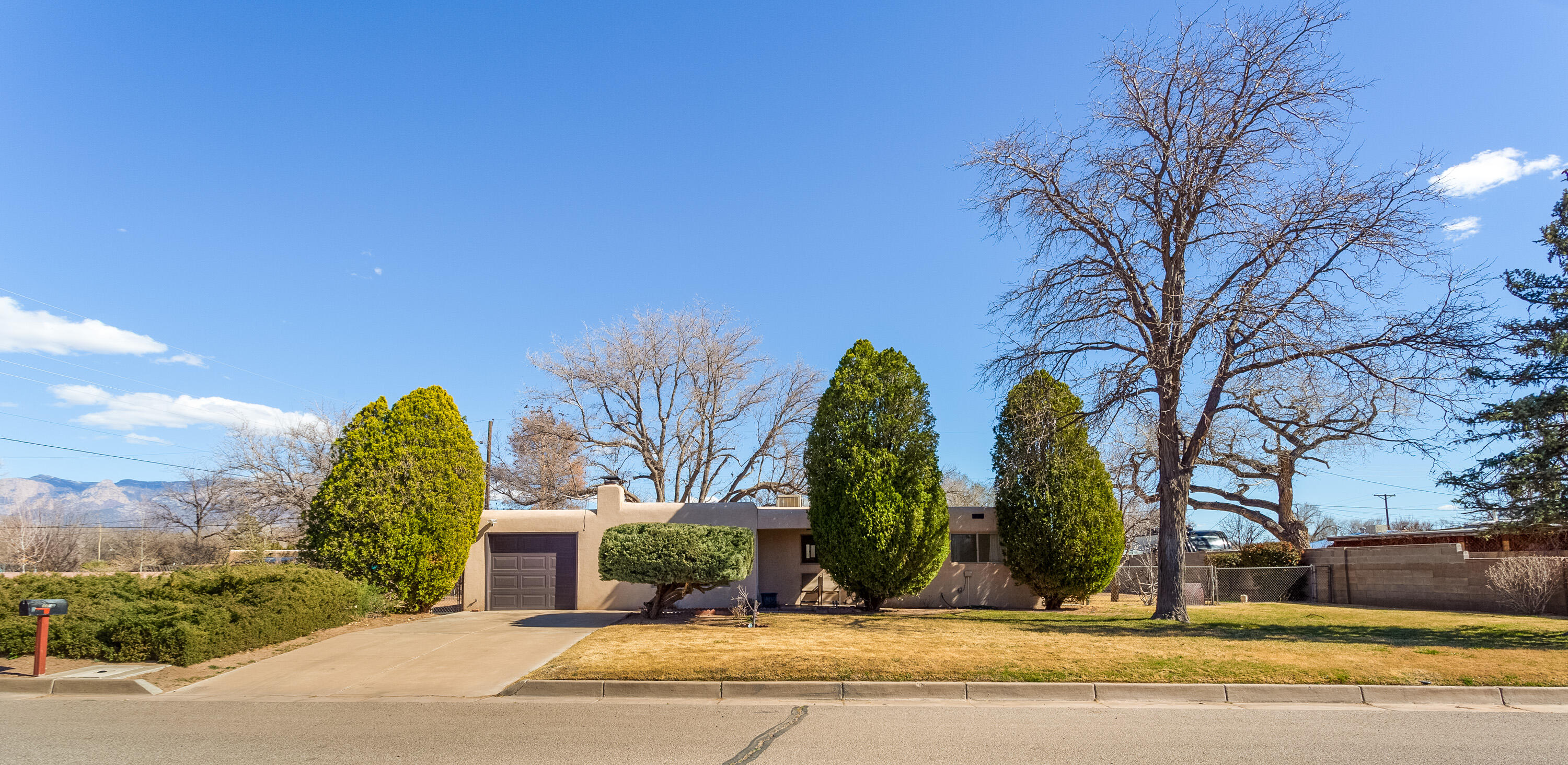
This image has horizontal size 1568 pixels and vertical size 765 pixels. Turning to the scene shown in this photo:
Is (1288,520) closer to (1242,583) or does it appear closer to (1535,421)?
(1242,583)

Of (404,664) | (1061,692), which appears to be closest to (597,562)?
(404,664)

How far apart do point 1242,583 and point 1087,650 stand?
54.3 ft

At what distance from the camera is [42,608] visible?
392 inches

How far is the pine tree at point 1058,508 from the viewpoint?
64.6 feet

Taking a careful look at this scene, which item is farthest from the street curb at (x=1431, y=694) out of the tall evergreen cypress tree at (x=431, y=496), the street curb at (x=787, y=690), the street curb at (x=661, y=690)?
the tall evergreen cypress tree at (x=431, y=496)

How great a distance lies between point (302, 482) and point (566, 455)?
10.4 m

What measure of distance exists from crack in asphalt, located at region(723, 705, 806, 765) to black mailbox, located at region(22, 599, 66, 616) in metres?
9.01

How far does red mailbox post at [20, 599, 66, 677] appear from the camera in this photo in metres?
9.84

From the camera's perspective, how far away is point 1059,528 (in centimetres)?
1984

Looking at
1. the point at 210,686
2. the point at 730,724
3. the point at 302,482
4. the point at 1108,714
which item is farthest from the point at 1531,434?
the point at 302,482

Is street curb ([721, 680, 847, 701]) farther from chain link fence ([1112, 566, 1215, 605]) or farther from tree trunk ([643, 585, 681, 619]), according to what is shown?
chain link fence ([1112, 566, 1215, 605])

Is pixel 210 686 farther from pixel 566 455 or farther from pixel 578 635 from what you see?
pixel 566 455

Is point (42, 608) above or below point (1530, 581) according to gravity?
above

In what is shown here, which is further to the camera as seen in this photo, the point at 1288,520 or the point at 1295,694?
the point at 1288,520
